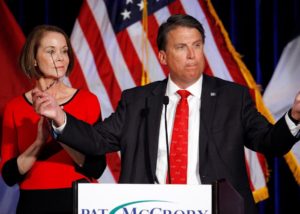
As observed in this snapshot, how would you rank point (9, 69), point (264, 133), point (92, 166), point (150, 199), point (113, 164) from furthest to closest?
1. point (113, 164)
2. point (9, 69)
3. point (92, 166)
4. point (264, 133)
5. point (150, 199)

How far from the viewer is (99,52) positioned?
156 inches

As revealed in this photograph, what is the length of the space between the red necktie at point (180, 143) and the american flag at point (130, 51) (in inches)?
62.0

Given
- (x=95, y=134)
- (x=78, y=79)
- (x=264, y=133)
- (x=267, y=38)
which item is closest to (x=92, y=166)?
(x=95, y=134)

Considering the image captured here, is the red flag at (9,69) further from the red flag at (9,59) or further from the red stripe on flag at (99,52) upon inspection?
the red stripe on flag at (99,52)

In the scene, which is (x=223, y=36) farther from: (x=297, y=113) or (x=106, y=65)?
(x=297, y=113)

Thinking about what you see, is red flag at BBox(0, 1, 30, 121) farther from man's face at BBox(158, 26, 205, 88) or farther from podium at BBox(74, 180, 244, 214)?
podium at BBox(74, 180, 244, 214)

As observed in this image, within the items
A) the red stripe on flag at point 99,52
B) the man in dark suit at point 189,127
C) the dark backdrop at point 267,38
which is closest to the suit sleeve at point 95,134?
the man in dark suit at point 189,127

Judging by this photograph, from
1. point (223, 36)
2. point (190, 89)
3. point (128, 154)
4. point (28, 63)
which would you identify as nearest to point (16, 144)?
point (28, 63)

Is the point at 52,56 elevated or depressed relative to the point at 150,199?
elevated

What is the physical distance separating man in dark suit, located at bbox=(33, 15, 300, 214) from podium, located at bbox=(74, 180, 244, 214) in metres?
0.32

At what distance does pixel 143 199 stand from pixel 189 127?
0.58 metres

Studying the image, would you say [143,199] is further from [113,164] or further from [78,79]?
[78,79]

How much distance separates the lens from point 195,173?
7.23ft

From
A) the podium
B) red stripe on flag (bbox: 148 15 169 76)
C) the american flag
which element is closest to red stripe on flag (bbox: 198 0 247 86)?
the american flag
